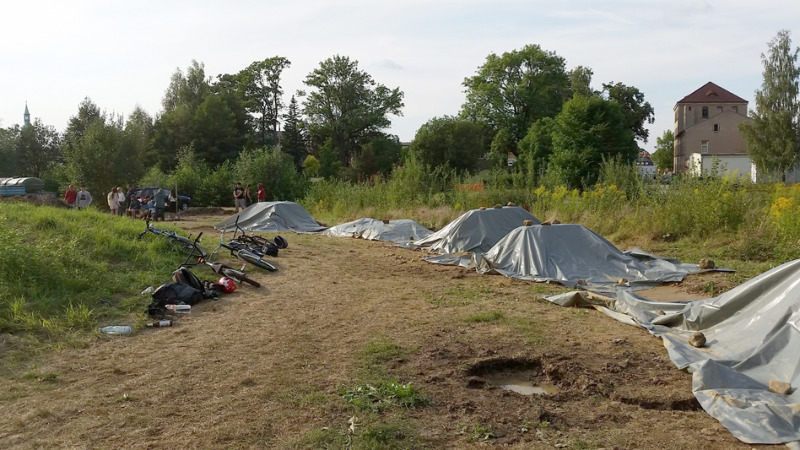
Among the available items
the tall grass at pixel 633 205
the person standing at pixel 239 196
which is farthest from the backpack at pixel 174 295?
the person standing at pixel 239 196

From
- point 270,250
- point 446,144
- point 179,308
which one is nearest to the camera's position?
point 179,308

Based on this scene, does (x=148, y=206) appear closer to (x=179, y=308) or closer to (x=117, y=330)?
(x=179, y=308)

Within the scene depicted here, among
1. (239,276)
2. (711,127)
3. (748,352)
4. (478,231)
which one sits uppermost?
(711,127)

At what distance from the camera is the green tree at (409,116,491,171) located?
40500 millimetres

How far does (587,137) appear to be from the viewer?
1326 inches

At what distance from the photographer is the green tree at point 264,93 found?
5744cm

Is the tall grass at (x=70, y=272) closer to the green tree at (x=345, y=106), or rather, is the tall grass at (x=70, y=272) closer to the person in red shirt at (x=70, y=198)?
the person in red shirt at (x=70, y=198)

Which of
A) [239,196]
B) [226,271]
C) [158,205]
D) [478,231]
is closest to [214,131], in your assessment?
[239,196]

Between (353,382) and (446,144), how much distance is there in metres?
36.5

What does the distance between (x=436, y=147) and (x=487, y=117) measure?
14.2 metres

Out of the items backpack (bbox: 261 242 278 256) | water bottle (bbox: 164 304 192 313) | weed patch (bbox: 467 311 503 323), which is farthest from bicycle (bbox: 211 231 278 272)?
weed patch (bbox: 467 311 503 323)

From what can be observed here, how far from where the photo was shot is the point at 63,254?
859 centimetres

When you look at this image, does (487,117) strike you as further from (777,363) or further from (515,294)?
(777,363)

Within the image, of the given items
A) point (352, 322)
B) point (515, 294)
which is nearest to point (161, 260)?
point (352, 322)
